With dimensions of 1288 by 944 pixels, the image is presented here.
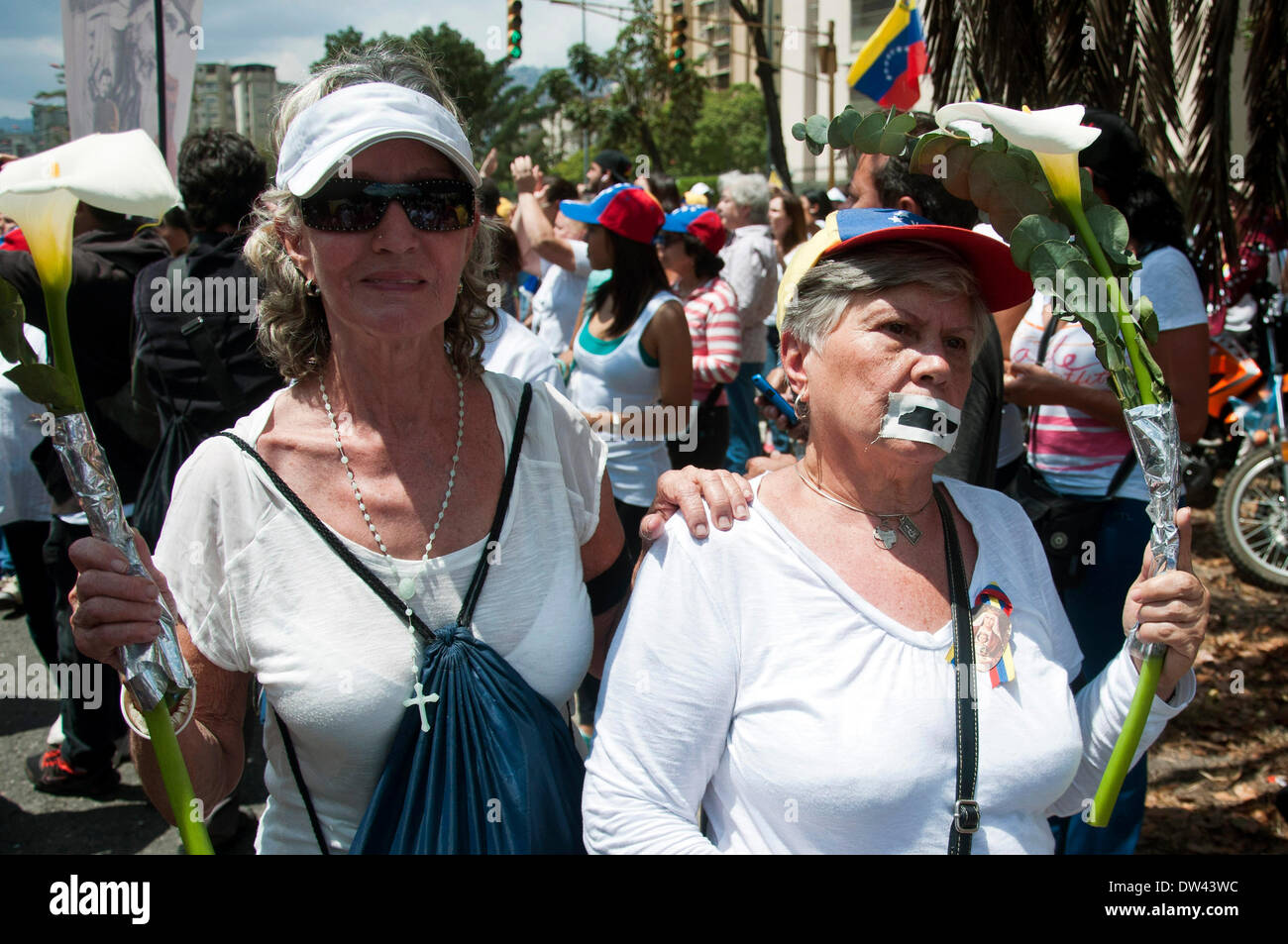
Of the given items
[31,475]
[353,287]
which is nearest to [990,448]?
[353,287]

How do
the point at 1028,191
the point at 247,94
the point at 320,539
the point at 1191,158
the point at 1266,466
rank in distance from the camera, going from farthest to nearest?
the point at 1266,466 < the point at 247,94 < the point at 1191,158 < the point at 320,539 < the point at 1028,191

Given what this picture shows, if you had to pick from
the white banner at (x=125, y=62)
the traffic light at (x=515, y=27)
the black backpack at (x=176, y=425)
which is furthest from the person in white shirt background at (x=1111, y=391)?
the traffic light at (x=515, y=27)

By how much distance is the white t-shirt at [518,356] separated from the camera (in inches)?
131

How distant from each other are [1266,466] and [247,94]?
597 cm

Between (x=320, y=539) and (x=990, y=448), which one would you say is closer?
(x=320, y=539)

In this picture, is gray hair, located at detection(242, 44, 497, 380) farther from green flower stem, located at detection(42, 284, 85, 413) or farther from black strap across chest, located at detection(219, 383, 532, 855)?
green flower stem, located at detection(42, 284, 85, 413)

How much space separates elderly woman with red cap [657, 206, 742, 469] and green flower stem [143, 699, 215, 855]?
3.69 meters

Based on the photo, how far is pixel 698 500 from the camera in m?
1.70

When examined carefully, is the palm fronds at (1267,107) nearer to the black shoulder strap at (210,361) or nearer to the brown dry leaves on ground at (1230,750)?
the brown dry leaves on ground at (1230,750)

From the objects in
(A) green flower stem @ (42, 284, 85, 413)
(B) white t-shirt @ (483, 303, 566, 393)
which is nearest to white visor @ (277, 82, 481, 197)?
(A) green flower stem @ (42, 284, 85, 413)

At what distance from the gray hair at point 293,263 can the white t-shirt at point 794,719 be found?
693mm

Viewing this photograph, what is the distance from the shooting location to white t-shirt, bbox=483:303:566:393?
333 centimetres
